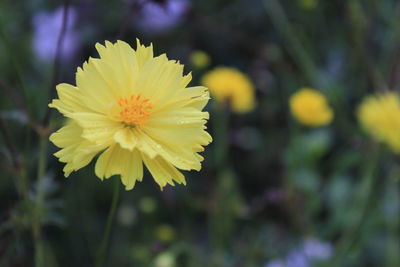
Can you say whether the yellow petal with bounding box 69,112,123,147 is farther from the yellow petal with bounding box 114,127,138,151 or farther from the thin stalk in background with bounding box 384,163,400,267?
the thin stalk in background with bounding box 384,163,400,267

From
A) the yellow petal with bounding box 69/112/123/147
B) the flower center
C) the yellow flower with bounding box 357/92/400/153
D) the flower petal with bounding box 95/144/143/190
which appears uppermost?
the yellow flower with bounding box 357/92/400/153

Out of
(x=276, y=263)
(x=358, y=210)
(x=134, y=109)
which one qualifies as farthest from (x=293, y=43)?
(x=134, y=109)

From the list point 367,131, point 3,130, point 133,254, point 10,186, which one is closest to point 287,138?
point 367,131

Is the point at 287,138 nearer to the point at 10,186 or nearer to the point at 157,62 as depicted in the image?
the point at 10,186

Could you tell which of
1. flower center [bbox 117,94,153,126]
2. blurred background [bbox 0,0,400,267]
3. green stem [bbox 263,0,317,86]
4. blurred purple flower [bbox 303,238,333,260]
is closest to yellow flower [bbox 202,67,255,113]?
blurred background [bbox 0,0,400,267]

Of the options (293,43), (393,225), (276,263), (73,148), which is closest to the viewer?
(73,148)

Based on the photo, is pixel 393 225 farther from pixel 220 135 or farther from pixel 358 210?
pixel 220 135
